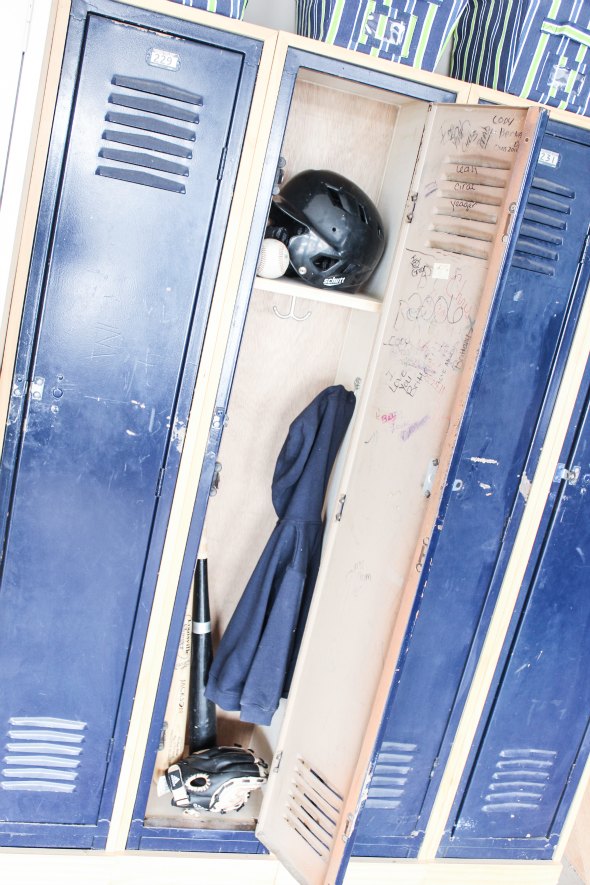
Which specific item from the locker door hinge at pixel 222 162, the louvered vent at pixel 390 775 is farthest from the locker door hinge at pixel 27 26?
the louvered vent at pixel 390 775

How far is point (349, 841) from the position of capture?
2047 millimetres

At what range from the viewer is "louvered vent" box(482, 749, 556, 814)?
2.55 metres

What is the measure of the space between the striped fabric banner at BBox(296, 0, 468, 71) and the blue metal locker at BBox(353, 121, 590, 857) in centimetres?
40

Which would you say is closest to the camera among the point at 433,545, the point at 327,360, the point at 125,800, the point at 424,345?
the point at 433,545

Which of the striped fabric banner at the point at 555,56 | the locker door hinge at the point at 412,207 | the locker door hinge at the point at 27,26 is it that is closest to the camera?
the locker door hinge at the point at 27,26

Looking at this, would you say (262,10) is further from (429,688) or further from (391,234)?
(429,688)

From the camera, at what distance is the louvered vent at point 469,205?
1791 mm

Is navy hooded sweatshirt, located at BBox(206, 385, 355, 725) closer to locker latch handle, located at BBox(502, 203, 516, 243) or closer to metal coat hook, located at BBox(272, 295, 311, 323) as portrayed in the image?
metal coat hook, located at BBox(272, 295, 311, 323)

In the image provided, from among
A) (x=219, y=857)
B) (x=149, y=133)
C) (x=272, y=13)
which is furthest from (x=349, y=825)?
(x=272, y=13)

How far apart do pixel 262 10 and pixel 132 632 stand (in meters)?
1.82

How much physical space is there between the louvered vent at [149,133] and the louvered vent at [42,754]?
1.46 m

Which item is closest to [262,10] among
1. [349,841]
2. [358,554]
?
[358,554]

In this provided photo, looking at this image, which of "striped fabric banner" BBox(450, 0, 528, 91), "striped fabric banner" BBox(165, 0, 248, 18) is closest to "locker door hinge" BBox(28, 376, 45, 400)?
"striped fabric banner" BBox(165, 0, 248, 18)

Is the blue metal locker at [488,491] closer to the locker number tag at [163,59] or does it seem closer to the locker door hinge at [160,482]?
the locker door hinge at [160,482]
